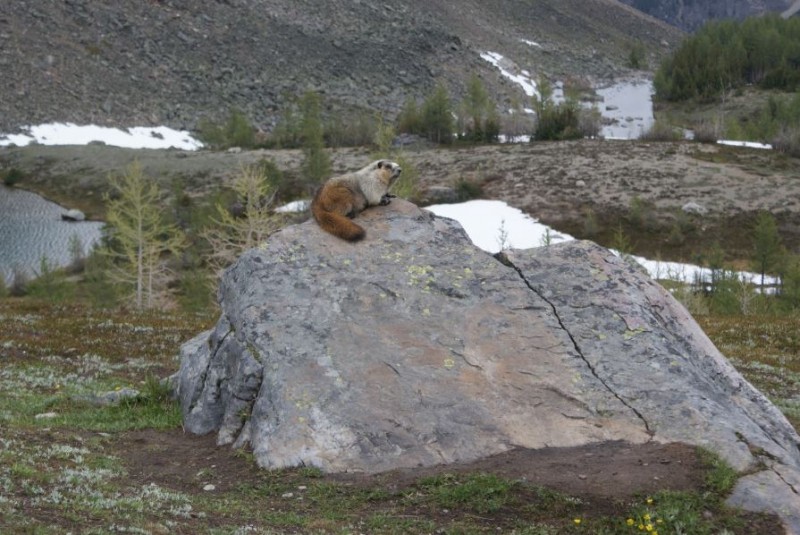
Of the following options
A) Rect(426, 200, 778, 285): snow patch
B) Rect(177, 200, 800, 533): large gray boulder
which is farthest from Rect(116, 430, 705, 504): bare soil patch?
Rect(426, 200, 778, 285): snow patch

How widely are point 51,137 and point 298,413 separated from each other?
114105 mm

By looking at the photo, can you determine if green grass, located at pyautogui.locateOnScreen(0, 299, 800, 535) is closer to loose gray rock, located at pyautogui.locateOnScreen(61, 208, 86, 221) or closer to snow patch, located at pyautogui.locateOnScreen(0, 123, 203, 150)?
loose gray rock, located at pyautogui.locateOnScreen(61, 208, 86, 221)

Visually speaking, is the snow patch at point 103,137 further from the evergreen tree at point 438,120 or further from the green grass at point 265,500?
the green grass at point 265,500

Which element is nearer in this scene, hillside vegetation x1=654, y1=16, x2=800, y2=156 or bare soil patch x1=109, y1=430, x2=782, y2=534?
bare soil patch x1=109, y1=430, x2=782, y2=534

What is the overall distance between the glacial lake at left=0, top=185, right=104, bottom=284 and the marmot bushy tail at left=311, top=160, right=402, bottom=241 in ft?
195

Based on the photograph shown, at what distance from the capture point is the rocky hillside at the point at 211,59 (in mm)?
126062

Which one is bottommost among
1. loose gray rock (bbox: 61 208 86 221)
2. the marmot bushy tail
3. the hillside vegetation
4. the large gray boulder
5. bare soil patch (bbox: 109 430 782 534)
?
loose gray rock (bbox: 61 208 86 221)

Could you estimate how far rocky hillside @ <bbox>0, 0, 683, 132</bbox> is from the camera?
126 m

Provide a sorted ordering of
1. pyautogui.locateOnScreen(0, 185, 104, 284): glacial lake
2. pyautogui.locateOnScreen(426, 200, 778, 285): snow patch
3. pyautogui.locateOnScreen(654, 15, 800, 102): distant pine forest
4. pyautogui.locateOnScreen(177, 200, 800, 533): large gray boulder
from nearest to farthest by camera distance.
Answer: pyautogui.locateOnScreen(177, 200, 800, 533): large gray boulder → pyautogui.locateOnScreen(426, 200, 778, 285): snow patch → pyautogui.locateOnScreen(0, 185, 104, 284): glacial lake → pyautogui.locateOnScreen(654, 15, 800, 102): distant pine forest

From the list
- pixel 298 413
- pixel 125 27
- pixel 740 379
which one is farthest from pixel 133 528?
pixel 125 27

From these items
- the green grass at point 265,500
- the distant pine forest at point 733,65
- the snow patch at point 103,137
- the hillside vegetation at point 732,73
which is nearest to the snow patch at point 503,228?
the snow patch at point 103,137

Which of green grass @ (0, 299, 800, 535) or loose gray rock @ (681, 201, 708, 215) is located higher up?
green grass @ (0, 299, 800, 535)

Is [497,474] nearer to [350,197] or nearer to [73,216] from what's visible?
[350,197]

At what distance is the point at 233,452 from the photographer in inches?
578
